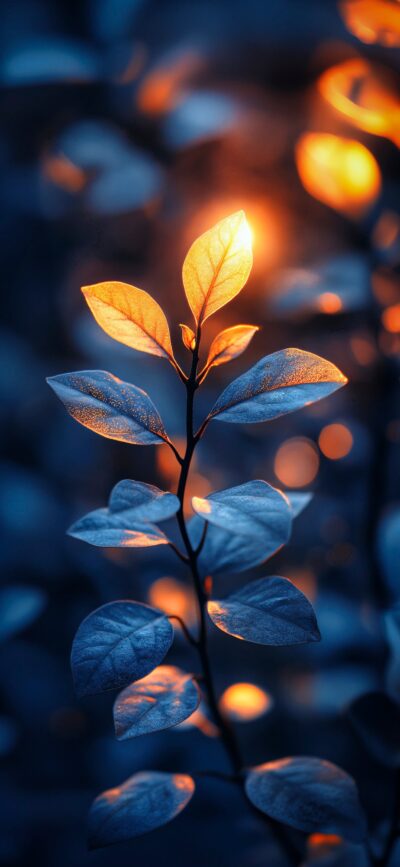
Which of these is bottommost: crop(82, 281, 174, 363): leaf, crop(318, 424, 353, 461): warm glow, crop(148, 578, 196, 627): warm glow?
crop(148, 578, 196, 627): warm glow

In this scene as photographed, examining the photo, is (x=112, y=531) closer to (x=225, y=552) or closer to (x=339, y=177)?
(x=225, y=552)

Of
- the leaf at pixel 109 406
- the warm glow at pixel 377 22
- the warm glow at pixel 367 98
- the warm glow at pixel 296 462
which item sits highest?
the warm glow at pixel 377 22

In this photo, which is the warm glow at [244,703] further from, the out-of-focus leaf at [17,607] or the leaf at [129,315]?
the leaf at [129,315]

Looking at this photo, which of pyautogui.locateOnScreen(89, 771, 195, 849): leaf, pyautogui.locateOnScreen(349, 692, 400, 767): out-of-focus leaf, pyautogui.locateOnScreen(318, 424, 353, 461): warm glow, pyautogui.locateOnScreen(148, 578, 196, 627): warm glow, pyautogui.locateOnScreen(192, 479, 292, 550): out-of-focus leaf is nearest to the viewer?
pyautogui.locateOnScreen(192, 479, 292, 550): out-of-focus leaf

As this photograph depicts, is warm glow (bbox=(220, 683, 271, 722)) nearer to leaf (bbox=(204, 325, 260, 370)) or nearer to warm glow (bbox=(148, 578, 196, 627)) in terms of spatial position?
warm glow (bbox=(148, 578, 196, 627))

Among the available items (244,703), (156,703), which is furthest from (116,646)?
(244,703)

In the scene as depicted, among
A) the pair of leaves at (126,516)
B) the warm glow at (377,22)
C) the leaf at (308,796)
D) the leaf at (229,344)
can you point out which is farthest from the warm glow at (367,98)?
the leaf at (308,796)

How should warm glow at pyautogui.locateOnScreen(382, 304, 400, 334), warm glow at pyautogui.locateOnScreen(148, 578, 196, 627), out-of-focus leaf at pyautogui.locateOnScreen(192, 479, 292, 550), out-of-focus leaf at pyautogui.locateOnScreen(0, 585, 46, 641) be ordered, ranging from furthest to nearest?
warm glow at pyautogui.locateOnScreen(148, 578, 196, 627)
warm glow at pyautogui.locateOnScreen(382, 304, 400, 334)
out-of-focus leaf at pyautogui.locateOnScreen(0, 585, 46, 641)
out-of-focus leaf at pyautogui.locateOnScreen(192, 479, 292, 550)

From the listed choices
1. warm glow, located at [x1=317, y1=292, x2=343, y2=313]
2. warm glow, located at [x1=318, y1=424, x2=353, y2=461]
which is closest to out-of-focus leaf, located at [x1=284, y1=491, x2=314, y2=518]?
warm glow, located at [x1=317, y1=292, x2=343, y2=313]
